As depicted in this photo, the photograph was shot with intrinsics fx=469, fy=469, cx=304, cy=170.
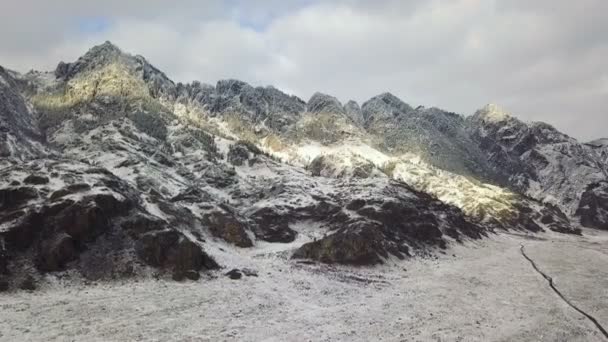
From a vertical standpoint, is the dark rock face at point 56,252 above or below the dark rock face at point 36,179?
below

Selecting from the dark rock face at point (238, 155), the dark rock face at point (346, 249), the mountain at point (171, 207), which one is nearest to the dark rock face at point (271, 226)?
the mountain at point (171, 207)

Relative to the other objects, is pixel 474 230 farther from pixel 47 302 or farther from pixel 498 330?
pixel 47 302

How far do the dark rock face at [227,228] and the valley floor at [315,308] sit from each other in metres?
14.0

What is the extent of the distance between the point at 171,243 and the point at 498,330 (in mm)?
36066

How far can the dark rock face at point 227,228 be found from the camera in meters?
77.4

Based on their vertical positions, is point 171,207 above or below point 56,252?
above

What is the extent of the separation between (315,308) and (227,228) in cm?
3955

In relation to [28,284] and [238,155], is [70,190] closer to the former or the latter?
[28,284]

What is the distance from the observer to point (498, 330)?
3681 cm

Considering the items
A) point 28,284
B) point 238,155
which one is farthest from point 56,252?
point 238,155

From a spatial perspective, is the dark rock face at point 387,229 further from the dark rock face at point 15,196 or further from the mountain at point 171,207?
the dark rock face at point 15,196

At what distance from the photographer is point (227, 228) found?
78938 millimetres

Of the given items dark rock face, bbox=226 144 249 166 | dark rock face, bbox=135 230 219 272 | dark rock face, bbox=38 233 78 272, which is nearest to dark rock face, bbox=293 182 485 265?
dark rock face, bbox=135 230 219 272

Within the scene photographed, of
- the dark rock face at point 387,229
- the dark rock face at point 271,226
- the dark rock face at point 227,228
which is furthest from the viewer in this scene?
the dark rock face at point 271,226
